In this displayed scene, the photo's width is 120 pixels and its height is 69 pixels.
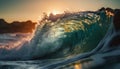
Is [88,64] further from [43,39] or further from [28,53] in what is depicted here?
[43,39]

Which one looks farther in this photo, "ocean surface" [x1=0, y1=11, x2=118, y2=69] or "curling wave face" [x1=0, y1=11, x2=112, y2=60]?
"curling wave face" [x1=0, y1=11, x2=112, y2=60]

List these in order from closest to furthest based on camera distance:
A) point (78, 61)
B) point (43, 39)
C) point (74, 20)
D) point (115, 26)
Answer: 1. point (78, 61)
2. point (115, 26)
3. point (43, 39)
4. point (74, 20)

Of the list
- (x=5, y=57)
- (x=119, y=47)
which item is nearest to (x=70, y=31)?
(x=5, y=57)

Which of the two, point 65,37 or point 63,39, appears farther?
point 65,37

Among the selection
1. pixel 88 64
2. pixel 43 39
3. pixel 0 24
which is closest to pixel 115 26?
pixel 43 39

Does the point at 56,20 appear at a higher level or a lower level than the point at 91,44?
higher

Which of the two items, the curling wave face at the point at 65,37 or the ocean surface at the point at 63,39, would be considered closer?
the ocean surface at the point at 63,39

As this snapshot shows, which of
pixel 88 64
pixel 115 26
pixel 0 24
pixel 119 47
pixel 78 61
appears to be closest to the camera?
pixel 88 64

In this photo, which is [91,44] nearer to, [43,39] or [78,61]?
[43,39]

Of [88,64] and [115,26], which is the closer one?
[88,64]
